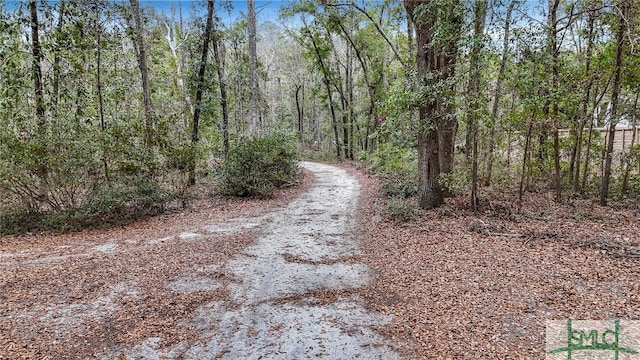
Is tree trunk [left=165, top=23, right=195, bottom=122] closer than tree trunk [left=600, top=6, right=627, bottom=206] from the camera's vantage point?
No

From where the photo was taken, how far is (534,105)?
7.27 meters

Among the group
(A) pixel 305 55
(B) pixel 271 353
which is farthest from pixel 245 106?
(B) pixel 271 353

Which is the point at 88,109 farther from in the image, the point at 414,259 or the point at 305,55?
the point at 305,55

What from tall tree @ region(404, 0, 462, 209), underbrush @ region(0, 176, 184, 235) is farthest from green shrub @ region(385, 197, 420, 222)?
underbrush @ region(0, 176, 184, 235)

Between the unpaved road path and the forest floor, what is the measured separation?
0.06ft

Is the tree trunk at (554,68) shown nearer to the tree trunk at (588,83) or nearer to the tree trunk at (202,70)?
the tree trunk at (588,83)

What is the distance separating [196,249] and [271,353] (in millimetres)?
3691

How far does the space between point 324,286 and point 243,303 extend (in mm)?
1075

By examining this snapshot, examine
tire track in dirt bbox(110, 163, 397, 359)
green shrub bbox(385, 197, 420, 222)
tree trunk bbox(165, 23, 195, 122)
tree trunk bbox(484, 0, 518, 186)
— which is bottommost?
tire track in dirt bbox(110, 163, 397, 359)

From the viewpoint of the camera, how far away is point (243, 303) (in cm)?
441

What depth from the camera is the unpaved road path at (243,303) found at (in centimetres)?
344

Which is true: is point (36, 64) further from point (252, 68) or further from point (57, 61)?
point (252, 68)

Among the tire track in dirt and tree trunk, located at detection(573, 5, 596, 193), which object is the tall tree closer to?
the tire track in dirt

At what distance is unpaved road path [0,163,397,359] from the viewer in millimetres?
3436
